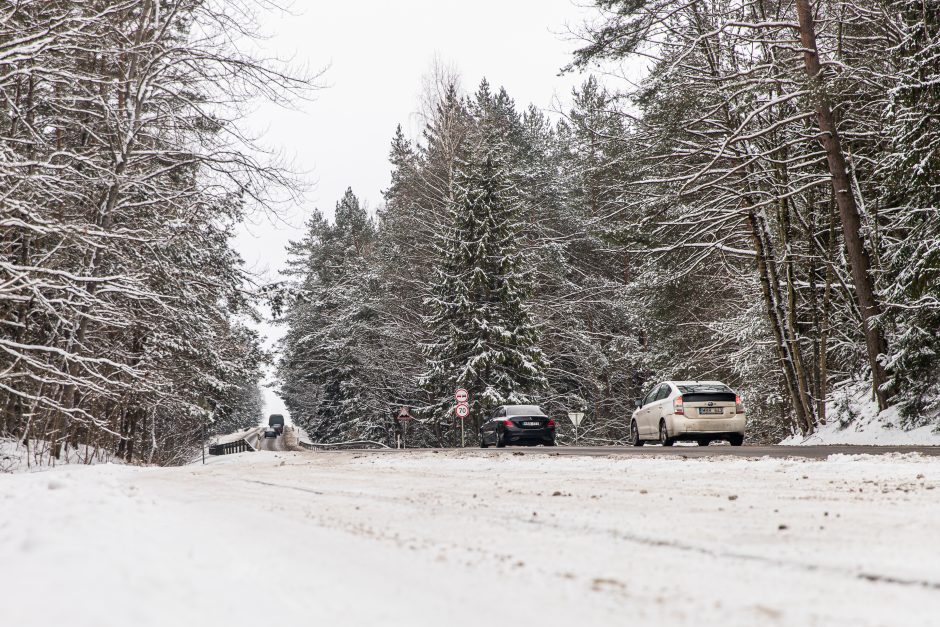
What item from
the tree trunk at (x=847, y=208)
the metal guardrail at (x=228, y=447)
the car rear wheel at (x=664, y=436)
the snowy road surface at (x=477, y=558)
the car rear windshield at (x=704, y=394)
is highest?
the tree trunk at (x=847, y=208)

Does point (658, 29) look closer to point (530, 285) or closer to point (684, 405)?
point (684, 405)

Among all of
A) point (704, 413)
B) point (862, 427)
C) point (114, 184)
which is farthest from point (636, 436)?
point (114, 184)

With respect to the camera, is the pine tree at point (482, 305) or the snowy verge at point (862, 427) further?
the pine tree at point (482, 305)

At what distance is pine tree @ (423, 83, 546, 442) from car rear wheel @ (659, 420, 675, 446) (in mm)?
14423

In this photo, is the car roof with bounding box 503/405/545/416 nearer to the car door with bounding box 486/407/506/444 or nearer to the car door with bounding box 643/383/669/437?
the car door with bounding box 486/407/506/444

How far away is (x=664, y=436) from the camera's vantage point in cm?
1959

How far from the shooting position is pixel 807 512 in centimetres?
517

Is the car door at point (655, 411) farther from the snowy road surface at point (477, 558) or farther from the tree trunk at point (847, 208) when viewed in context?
the snowy road surface at point (477, 558)

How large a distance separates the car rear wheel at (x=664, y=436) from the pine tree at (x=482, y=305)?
14423 mm

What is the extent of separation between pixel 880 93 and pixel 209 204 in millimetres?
16184

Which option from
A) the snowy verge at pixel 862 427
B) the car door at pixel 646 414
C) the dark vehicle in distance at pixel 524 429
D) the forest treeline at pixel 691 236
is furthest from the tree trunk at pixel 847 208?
the dark vehicle in distance at pixel 524 429

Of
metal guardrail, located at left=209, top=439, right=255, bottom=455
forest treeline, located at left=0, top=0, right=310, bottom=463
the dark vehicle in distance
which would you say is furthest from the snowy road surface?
metal guardrail, located at left=209, top=439, right=255, bottom=455

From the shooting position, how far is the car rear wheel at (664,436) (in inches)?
763

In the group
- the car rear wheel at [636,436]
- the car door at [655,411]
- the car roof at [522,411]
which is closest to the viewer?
the car door at [655,411]
